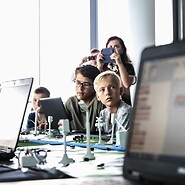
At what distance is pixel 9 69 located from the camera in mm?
5102

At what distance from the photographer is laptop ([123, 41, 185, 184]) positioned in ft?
2.76

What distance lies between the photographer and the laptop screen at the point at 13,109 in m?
1.68

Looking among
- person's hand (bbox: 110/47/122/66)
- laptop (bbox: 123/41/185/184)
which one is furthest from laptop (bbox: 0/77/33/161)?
person's hand (bbox: 110/47/122/66)

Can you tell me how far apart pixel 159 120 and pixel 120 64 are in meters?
2.68

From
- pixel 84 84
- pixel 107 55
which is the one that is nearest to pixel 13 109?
pixel 84 84

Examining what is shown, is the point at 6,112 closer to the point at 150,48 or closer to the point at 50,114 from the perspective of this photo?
the point at 150,48

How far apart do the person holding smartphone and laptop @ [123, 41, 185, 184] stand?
7.87 feet

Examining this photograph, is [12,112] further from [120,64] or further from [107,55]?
[107,55]

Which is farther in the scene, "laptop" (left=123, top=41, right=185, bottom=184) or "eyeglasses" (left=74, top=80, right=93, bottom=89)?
"eyeglasses" (left=74, top=80, right=93, bottom=89)

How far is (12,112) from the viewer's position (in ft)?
5.75

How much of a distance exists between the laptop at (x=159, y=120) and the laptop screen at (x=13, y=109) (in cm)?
81

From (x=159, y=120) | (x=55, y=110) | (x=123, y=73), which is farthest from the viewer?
(x=123, y=73)

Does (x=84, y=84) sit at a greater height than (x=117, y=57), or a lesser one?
lesser

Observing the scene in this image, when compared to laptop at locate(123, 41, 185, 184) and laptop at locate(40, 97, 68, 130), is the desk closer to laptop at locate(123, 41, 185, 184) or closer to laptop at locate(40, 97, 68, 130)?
laptop at locate(123, 41, 185, 184)
